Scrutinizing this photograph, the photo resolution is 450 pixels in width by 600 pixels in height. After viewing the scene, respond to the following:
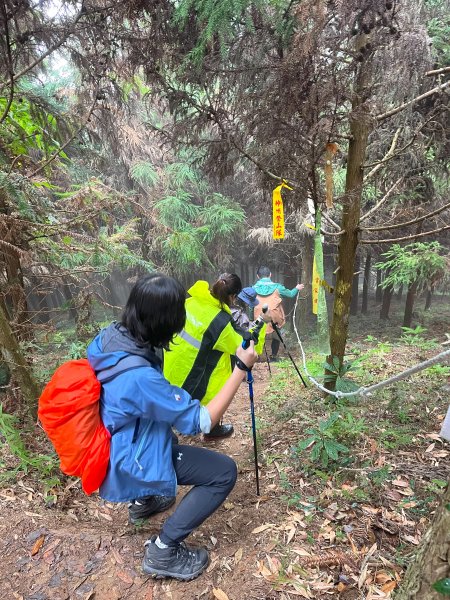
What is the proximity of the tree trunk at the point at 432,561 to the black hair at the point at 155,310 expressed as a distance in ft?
5.42

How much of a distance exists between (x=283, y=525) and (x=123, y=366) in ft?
5.84

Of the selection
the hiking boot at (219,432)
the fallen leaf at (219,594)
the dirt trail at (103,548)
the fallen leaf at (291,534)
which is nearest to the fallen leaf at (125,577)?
the dirt trail at (103,548)

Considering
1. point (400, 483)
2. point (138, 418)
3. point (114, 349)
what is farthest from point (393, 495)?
point (114, 349)

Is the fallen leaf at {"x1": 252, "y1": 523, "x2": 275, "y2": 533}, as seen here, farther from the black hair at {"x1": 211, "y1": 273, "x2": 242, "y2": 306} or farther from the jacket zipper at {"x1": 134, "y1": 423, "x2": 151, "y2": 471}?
the black hair at {"x1": 211, "y1": 273, "x2": 242, "y2": 306}

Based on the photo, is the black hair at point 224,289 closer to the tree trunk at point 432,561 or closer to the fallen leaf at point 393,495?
the fallen leaf at point 393,495

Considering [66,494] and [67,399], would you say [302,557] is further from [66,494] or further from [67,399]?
[66,494]

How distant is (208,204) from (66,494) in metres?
12.1

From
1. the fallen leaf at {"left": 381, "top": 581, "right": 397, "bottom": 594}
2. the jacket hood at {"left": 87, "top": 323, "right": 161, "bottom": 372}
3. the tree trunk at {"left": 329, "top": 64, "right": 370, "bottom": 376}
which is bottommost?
the fallen leaf at {"left": 381, "top": 581, "right": 397, "bottom": 594}

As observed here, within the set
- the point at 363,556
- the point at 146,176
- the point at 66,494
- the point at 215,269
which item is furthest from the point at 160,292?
the point at 215,269

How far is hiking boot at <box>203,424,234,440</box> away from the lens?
4582 millimetres

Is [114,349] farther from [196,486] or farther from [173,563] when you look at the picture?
[173,563]

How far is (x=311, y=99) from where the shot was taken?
3.02 metres

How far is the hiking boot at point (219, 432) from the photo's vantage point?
458 cm

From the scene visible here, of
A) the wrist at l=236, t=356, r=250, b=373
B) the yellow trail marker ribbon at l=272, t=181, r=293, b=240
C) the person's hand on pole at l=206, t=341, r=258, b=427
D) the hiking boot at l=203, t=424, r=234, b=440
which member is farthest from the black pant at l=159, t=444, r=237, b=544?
the yellow trail marker ribbon at l=272, t=181, r=293, b=240
